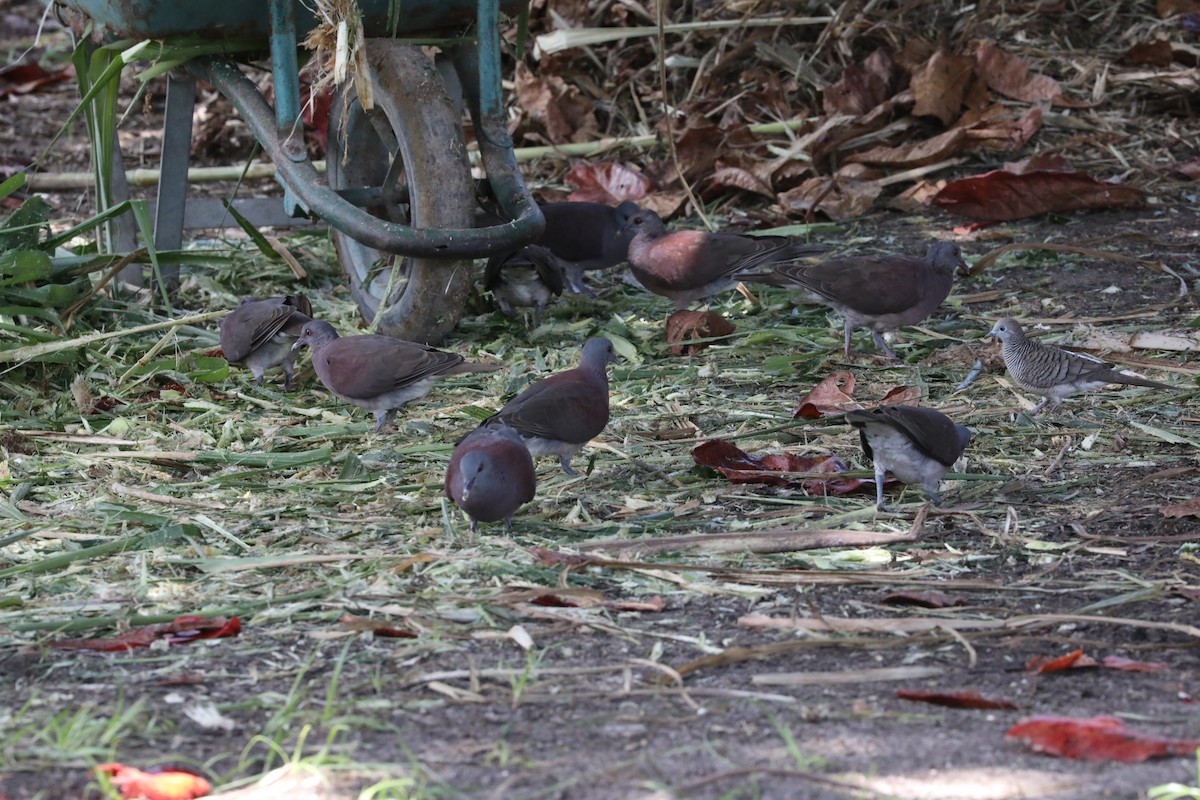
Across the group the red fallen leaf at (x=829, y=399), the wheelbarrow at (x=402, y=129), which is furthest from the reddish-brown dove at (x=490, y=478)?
the wheelbarrow at (x=402, y=129)

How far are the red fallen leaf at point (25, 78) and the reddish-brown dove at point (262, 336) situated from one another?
260 inches

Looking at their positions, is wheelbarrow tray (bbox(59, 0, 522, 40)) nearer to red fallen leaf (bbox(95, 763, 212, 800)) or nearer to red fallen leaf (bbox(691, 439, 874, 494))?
red fallen leaf (bbox(691, 439, 874, 494))

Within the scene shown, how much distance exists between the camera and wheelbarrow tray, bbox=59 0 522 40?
5270 millimetres

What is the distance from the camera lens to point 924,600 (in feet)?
10.9

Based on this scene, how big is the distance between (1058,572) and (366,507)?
1.94 m

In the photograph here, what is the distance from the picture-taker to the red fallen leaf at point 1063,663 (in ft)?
9.57

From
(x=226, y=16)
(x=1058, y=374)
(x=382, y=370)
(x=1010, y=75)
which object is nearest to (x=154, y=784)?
(x=382, y=370)

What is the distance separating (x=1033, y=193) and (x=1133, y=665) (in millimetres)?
4861

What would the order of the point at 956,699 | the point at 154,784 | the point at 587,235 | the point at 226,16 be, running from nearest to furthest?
the point at 154,784 < the point at 956,699 < the point at 226,16 < the point at 587,235

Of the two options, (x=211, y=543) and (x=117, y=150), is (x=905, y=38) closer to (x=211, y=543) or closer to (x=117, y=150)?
(x=117, y=150)

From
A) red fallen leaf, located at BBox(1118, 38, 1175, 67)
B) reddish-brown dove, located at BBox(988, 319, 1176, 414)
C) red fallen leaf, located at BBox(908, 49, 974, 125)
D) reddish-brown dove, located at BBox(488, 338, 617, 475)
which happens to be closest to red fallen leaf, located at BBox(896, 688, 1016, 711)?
reddish-brown dove, located at BBox(488, 338, 617, 475)

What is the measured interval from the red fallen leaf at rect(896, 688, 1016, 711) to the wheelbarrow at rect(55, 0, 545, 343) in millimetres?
2947

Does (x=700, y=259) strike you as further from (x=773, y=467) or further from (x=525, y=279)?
(x=773, y=467)

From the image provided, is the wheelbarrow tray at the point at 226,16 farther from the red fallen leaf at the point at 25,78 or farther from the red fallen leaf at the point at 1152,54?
the red fallen leaf at the point at 25,78
